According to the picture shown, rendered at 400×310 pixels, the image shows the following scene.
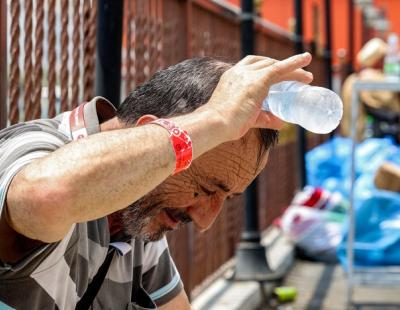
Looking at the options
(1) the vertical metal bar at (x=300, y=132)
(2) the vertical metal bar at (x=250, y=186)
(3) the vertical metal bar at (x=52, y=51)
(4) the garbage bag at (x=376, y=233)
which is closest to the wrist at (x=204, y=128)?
(3) the vertical metal bar at (x=52, y=51)

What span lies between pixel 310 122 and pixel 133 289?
84 cm

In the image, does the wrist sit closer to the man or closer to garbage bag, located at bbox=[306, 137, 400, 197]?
the man

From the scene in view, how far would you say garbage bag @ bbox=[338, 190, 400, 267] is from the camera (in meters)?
6.04

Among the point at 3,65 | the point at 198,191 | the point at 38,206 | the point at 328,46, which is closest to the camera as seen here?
the point at 38,206

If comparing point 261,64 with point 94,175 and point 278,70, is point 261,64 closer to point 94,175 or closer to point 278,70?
point 278,70

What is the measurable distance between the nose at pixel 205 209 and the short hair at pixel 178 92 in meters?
0.17

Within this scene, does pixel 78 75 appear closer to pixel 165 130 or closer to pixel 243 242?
pixel 165 130

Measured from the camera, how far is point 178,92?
2166 mm

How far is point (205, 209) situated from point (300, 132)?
806cm

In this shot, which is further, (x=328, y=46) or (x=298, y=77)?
(x=328, y=46)

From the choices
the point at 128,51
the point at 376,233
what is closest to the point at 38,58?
the point at 128,51

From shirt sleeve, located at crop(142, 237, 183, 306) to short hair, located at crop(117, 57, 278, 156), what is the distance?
1.69 feet

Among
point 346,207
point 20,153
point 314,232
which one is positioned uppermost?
point 20,153

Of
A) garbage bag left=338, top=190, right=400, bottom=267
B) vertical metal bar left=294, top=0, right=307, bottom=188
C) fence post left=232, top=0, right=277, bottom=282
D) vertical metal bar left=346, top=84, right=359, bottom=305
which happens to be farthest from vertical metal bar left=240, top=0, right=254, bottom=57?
vertical metal bar left=294, top=0, right=307, bottom=188
